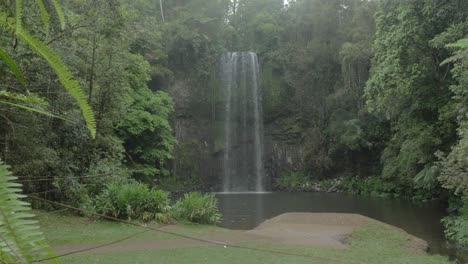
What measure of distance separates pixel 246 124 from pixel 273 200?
9.89 meters

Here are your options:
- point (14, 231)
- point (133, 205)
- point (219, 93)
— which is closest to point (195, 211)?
point (133, 205)

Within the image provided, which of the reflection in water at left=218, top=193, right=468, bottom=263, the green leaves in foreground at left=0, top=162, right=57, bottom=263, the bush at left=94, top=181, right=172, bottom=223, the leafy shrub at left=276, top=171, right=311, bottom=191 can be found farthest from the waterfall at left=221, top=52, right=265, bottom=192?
the green leaves in foreground at left=0, top=162, right=57, bottom=263

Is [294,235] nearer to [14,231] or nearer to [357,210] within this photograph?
[357,210]

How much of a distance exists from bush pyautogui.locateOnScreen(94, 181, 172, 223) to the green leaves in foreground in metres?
11.6

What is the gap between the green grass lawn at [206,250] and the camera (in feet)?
27.8

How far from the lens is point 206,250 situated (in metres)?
9.19

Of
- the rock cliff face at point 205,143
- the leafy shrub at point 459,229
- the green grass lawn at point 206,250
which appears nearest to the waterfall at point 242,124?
the rock cliff face at point 205,143

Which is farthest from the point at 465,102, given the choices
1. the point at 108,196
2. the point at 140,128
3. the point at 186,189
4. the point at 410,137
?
the point at 186,189

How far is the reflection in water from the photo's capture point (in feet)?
44.0

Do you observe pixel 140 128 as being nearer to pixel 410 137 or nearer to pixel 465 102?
pixel 410 137

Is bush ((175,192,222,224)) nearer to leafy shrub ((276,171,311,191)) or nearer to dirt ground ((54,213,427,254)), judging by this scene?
dirt ground ((54,213,427,254))

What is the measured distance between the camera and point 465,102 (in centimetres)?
1309

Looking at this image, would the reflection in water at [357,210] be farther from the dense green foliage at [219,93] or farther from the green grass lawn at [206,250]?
the green grass lawn at [206,250]

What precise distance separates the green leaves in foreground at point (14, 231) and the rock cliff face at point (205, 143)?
2990 centimetres
